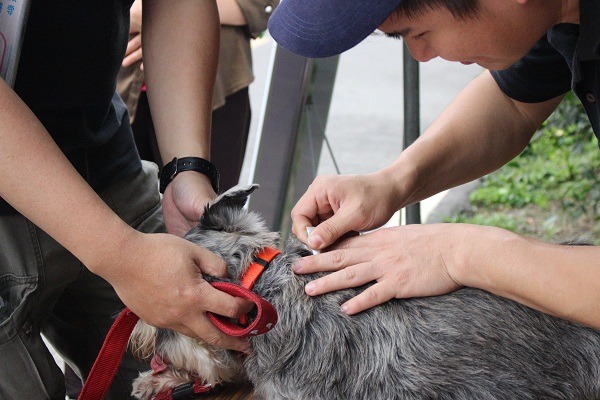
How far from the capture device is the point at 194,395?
8.13 feet

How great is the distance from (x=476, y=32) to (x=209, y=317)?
3.18ft

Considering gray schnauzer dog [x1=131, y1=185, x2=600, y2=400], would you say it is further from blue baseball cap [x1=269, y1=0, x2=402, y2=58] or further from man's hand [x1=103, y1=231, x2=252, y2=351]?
blue baseball cap [x1=269, y1=0, x2=402, y2=58]

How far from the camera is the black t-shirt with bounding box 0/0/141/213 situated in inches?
89.6

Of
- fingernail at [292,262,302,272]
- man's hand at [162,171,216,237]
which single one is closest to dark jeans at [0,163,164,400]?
man's hand at [162,171,216,237]

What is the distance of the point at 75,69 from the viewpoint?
234 centimetres

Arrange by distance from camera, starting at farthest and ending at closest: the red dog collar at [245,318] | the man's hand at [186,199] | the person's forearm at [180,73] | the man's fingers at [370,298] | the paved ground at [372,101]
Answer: the paved ground at [372,101]
the person's forearm at [180,73]
the man's hand at [186,199]
the man's fingers at [370,298]
the red dog collar at [245,318]

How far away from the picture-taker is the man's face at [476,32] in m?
2.00

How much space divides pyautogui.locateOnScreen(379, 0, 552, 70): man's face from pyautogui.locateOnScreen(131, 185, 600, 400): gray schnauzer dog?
629 millimetres

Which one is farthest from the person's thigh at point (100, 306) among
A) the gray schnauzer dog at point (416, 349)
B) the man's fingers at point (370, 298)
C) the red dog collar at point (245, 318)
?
the man's fingers at point (370, 298)

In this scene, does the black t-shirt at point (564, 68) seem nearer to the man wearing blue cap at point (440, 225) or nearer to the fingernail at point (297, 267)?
the man wearing blue cap at point (440, 225)

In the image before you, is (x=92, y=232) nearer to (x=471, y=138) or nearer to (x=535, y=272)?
(x=535, y=272)

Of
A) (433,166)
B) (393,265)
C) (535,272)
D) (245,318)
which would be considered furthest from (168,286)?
(433,166)

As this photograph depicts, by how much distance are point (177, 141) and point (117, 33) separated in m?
0.41

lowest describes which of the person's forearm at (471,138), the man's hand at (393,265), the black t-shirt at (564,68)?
the man's hand at (393,265)
